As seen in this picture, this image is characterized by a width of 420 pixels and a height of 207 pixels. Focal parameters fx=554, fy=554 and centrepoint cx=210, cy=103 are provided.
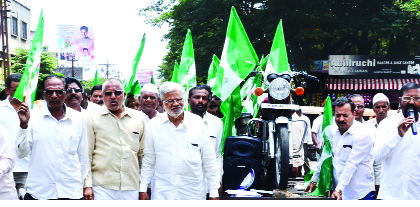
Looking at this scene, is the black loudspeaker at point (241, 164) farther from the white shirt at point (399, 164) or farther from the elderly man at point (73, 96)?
the elderly man at point (73, 96)

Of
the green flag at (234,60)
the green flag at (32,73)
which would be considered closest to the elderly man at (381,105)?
the green flag at (234,60)

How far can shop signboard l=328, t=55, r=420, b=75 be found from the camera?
2433 centimetres

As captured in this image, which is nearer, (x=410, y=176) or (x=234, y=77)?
(x=410, y=176)

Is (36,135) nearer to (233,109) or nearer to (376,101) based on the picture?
(233,109)

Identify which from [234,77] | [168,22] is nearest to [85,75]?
[168,22]

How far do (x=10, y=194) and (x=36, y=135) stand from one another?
0.61m

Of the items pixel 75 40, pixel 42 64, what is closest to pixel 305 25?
pixel 42 64

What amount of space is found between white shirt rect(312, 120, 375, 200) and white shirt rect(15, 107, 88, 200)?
2283 mm

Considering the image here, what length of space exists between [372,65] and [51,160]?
21885mm

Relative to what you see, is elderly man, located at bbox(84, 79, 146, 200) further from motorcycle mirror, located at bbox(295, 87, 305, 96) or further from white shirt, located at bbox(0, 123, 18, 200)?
motorcycle mirror, located at bbox(295, 87, 305, 96)

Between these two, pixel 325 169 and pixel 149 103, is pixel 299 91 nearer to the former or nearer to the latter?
pixel 325 169

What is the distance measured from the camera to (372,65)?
967 inches

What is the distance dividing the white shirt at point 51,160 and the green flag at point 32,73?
63cm

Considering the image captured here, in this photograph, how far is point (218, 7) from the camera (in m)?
25.0
